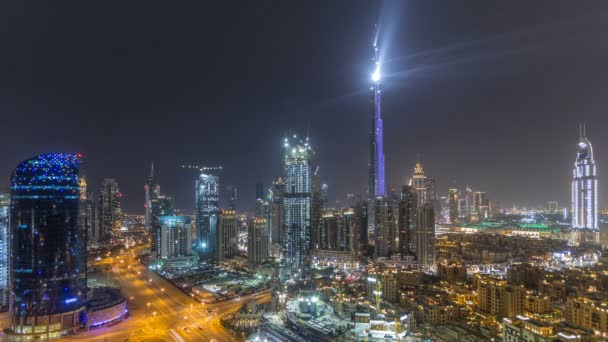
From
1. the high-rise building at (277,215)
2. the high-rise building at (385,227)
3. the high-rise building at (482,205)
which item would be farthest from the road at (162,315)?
the high-rise building at (482,205)

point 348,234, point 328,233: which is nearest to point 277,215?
point 328,233

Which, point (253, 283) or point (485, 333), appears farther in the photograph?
point (253, 283)

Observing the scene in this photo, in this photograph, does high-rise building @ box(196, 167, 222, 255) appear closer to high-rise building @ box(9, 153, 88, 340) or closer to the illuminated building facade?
high-rise building @ box(9, 153, 88, 340)

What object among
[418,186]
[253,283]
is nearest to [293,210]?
[253,283]

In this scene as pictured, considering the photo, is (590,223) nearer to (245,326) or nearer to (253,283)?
(253,283)

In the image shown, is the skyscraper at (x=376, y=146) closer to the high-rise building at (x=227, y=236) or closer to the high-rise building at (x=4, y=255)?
the high-rise building at (x=227, y=236)
